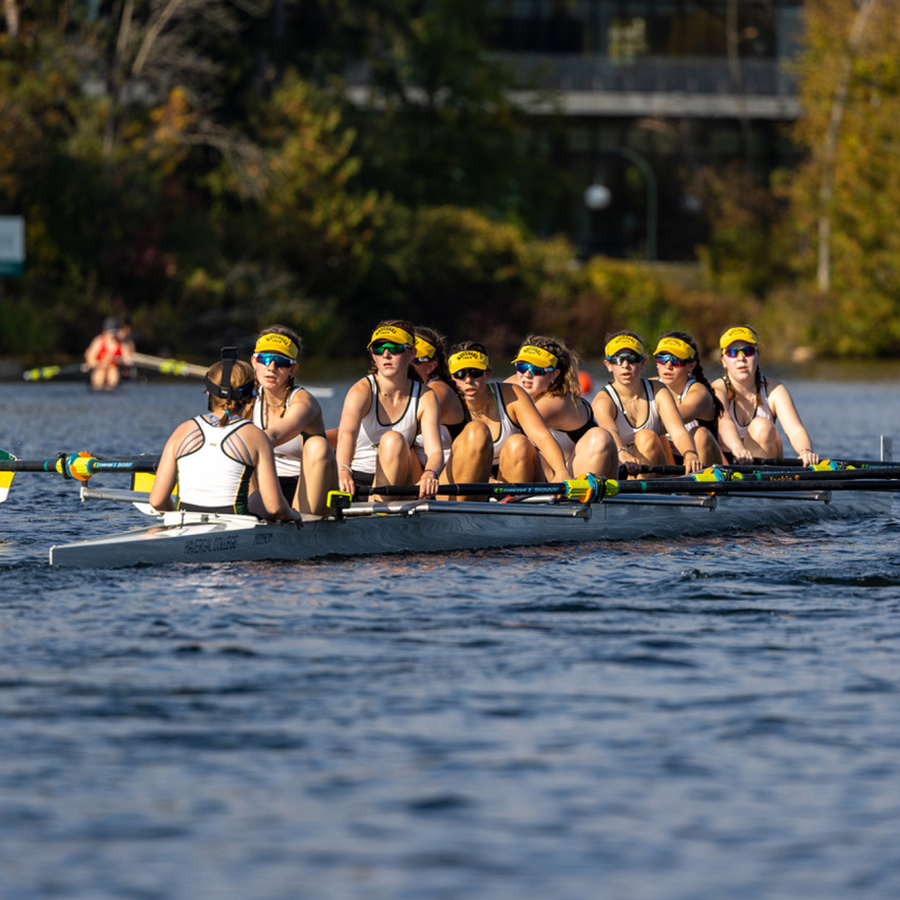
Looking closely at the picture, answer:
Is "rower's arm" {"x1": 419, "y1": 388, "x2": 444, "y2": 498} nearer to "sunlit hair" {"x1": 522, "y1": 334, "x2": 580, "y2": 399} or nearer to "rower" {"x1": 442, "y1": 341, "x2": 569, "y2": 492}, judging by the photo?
"rower" {"x1": 442, "y1": 341, "x2": 569, "y2": 492}

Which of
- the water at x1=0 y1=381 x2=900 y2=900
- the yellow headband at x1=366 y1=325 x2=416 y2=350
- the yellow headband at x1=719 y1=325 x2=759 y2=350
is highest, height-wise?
the yellow headband at x1=719 y1=325 x2=759 y2=350

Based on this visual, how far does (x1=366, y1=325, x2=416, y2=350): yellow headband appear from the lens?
1264cm

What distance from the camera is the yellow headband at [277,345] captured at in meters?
12.1

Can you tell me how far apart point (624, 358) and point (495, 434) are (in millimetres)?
1361

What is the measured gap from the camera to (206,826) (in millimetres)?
6590

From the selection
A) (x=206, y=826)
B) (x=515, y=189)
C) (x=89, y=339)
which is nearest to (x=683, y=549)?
(x=206, y=826)

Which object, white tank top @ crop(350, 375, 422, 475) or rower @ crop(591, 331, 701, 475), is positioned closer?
white tank top @ crop(350, 375, 422, 475)

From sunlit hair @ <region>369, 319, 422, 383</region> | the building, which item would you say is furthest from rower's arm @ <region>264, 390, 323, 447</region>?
the building

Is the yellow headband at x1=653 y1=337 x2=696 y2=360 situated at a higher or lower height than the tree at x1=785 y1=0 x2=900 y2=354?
lower

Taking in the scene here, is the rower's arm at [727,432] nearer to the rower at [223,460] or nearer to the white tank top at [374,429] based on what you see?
the white tank top at [374,429]

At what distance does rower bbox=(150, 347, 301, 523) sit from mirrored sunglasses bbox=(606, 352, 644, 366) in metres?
3.58

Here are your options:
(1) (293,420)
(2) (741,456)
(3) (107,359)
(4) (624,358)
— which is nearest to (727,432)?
(2) (741,456)

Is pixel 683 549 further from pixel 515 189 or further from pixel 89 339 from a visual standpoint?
pixel 515 189

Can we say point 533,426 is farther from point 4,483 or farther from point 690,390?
point 4,483
